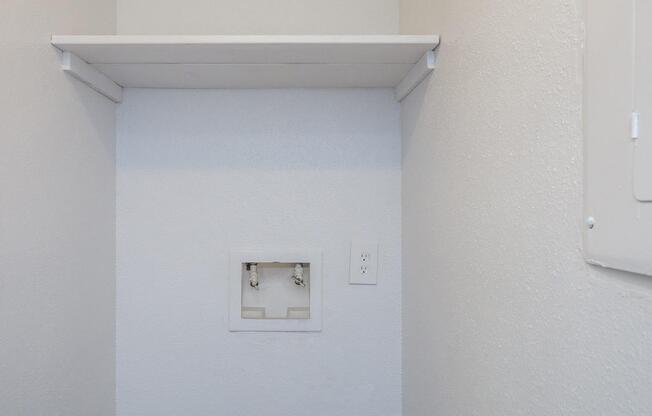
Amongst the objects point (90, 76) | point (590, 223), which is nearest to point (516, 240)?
point (590, 223)

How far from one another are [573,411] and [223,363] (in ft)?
3.08

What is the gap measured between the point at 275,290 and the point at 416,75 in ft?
2.09

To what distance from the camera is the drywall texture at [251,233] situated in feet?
3.99

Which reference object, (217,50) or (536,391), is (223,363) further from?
(536,391)

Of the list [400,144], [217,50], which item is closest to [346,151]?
[400,144]

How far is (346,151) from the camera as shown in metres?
1.23

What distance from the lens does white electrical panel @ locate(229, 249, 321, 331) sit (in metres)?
1.21

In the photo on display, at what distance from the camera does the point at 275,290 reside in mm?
1240

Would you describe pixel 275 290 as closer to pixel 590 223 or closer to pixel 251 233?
pixel 251 233

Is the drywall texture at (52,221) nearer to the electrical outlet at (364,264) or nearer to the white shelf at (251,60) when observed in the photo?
the white shelf at (251,60)

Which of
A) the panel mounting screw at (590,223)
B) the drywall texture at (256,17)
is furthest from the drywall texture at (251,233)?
the panel mounting screw at (590,223)

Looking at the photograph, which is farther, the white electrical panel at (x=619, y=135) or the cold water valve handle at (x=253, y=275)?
the cold water valve handle at (x=253, y=275)

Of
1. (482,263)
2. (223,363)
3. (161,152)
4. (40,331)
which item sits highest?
(161,152)

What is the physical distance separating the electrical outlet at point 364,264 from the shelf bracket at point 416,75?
39 centimetres
